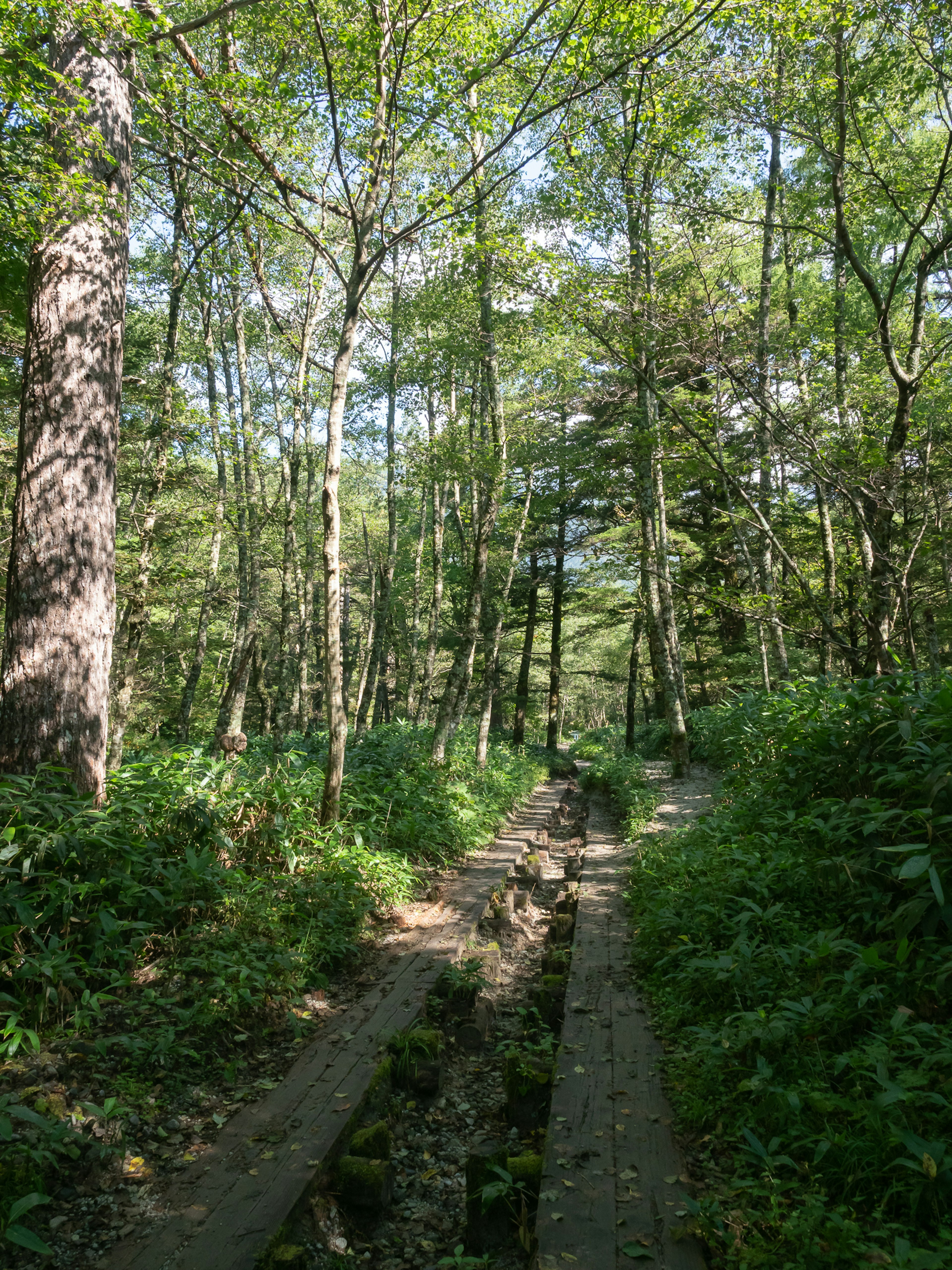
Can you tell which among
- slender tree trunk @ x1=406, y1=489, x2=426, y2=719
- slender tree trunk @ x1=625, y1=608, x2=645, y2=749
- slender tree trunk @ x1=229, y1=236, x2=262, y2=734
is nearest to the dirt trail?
slender tree trunk @ x1=625, y1=608, x2=645, y2=749

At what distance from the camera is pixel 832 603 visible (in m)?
5.98

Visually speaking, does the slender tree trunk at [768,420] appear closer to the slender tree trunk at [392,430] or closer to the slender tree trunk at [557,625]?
the slender tree trunk at [392,430]

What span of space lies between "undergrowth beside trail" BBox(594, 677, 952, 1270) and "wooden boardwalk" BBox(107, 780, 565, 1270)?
1.64m

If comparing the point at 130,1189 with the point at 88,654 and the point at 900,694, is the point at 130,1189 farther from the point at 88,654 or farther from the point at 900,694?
the point at 900,694

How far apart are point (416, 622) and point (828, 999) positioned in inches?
664

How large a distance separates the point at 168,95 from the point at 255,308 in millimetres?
10781

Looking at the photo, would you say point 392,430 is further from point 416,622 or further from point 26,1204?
point 26,1204

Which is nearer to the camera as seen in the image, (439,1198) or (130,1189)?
(130,1189)

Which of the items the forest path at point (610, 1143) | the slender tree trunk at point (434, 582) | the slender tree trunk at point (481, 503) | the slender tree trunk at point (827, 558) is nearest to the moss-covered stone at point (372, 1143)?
the forest path at point (610, 1143)

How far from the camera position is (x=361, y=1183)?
9.57 ft

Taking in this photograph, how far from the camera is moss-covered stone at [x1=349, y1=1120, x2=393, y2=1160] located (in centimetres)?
311

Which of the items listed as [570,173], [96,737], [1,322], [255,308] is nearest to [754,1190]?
[96,737]

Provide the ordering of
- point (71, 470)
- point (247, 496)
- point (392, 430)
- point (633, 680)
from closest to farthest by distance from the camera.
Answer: point (71, 470), point (247, 496), point (392, 430), point (633, 680)

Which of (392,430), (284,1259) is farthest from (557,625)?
(284,1259)
